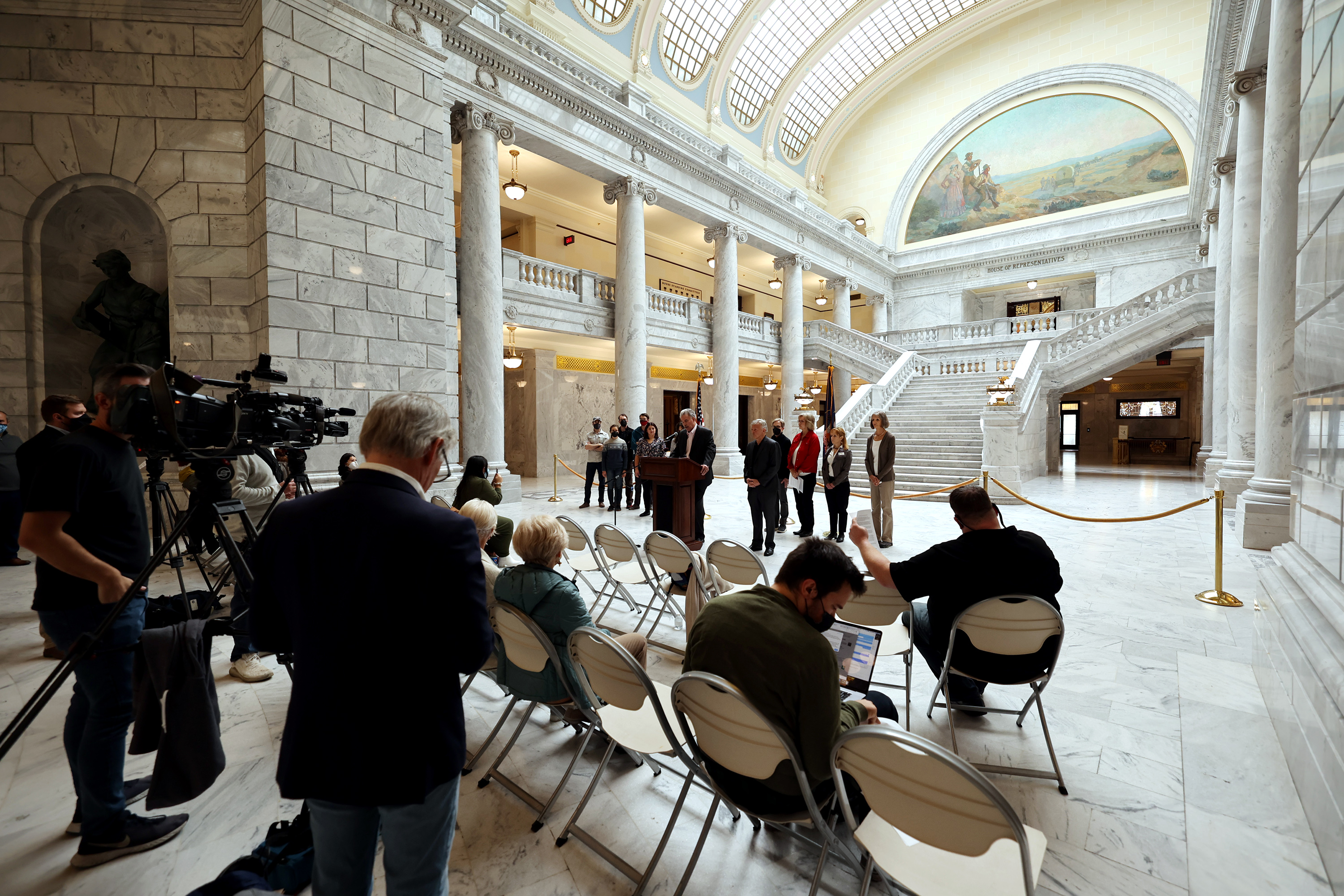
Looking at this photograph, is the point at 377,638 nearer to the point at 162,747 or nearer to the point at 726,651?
the point at 726,651

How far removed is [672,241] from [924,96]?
12.2 meters

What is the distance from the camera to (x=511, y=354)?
47.6 feet

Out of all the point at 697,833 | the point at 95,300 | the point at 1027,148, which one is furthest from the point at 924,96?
the point at 697,833

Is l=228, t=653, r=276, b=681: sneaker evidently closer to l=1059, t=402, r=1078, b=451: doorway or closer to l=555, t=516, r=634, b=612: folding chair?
l=555, t=516, r=634, b=612: folding chair

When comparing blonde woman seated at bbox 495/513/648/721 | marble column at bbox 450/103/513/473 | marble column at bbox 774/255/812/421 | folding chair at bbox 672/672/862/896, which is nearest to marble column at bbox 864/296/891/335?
marble column at bbox 774/255/812/421

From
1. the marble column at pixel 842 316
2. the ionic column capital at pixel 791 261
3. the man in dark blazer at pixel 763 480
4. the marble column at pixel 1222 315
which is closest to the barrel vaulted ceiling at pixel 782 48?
the ionic column capital at pixel 791 261

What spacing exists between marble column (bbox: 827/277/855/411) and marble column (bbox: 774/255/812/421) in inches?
93.3

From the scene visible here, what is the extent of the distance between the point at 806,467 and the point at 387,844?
22.4ft

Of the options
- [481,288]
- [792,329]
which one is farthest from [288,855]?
[792,329]

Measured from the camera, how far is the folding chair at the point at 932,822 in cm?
132

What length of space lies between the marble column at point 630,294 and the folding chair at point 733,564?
9.19 metres

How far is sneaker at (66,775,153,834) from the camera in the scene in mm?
2297

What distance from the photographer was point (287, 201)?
7012 millimetres

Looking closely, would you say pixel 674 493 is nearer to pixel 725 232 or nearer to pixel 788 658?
pixel 788 658
